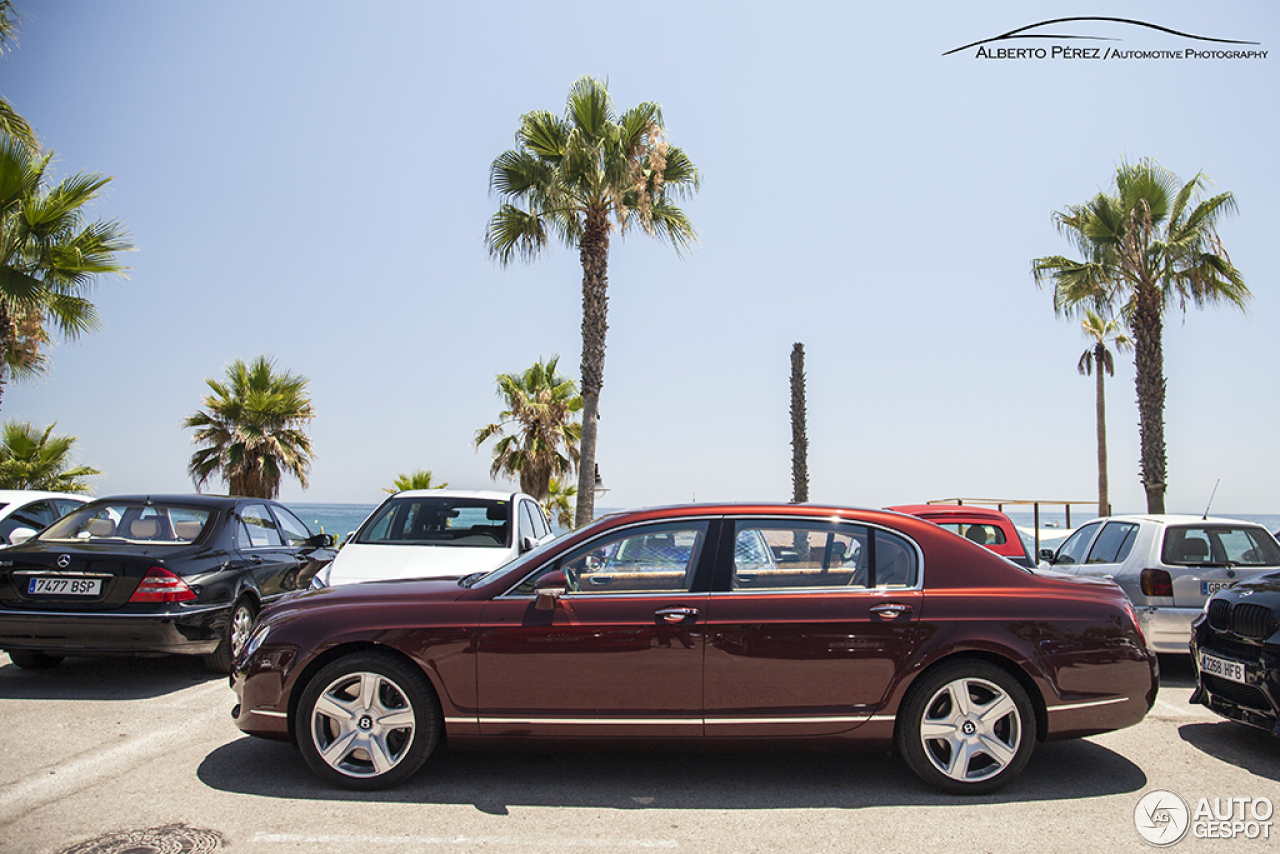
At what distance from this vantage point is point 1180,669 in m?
7.98

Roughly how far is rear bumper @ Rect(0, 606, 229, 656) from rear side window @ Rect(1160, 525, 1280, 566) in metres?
8.28

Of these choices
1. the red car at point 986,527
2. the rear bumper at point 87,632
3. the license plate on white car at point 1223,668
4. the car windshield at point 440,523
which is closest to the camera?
the license plate on white car at point 1223,668

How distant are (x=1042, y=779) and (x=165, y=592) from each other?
20.5ft

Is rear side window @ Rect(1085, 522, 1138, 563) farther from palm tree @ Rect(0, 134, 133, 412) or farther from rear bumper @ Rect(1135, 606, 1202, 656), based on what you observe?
palm tree @ Rect(0, 134, 133, 412)

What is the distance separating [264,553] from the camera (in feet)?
26.8

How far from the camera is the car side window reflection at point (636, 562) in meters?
4.43

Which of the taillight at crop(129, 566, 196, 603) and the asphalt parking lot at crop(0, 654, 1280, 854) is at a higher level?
the taillight at crop(129, 566, 196, 603)

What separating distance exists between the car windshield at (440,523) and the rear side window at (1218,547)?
5.96 metres

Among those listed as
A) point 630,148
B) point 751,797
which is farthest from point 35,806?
point 630,148

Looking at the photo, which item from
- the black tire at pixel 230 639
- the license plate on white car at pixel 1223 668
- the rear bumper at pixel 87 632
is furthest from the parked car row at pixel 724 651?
the black tire at pixel 230 639

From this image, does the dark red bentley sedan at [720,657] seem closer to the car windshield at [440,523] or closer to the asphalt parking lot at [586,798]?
the asphalt parking lot at [586,798]

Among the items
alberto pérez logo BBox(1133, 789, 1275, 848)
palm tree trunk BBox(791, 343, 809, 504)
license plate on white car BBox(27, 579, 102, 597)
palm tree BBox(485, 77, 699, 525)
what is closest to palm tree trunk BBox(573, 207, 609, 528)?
palm tree BBox(485, 77, 699, 525)

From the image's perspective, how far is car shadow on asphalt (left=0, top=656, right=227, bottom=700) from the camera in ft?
21.4

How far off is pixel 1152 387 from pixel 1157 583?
12.1 meters
